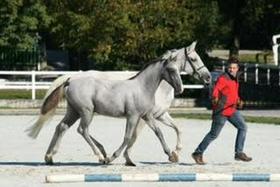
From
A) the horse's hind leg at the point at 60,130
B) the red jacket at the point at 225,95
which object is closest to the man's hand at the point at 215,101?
the red jacket at the point at 225,95

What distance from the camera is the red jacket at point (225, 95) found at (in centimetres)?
1407

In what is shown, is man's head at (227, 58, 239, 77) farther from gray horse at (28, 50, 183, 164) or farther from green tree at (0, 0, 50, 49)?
green tree at (0, 0, 50, 49)

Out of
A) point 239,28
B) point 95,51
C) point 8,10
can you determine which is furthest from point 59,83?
point 239,28

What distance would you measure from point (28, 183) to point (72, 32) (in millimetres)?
24614

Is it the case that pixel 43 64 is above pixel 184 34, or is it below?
below

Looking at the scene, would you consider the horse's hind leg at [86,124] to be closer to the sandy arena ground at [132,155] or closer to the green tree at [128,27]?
the sandy arena ground at [132,155]

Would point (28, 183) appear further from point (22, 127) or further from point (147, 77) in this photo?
point (22, 127)

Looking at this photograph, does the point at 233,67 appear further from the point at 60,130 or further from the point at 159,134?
the point at 60,130

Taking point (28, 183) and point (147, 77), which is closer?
point (28, 183)

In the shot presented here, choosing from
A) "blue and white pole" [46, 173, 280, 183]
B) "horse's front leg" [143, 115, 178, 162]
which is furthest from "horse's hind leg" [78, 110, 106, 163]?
"blue and white pole" [46, 173, 280, 183]

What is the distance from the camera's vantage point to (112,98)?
13.5 m

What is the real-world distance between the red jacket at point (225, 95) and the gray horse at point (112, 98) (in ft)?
2.31

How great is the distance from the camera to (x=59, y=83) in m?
14.1

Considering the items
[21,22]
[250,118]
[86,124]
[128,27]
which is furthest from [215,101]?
[21,22]
